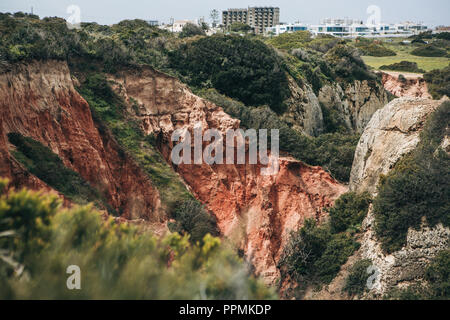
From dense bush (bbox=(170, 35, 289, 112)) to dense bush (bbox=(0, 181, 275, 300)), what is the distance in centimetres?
1923

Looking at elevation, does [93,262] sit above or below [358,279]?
above

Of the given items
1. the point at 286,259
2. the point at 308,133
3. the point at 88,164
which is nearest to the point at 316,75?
the point at 308,133

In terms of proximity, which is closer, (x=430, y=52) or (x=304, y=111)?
(x=304, y=111)

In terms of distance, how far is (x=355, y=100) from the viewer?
3703cm

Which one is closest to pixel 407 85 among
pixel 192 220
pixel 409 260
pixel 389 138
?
pixel 389 138

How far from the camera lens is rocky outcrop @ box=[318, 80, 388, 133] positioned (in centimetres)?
3441

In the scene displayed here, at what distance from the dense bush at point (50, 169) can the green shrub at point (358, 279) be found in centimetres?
832

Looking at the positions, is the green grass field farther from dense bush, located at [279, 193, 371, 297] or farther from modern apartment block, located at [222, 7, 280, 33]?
modern apartment block, located at [222, 7, 280, 33]

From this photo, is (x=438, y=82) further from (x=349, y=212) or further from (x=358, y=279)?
(x=358, y=279)

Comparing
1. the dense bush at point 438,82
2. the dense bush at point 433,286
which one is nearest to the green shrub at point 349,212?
the dense bush at point 433,286

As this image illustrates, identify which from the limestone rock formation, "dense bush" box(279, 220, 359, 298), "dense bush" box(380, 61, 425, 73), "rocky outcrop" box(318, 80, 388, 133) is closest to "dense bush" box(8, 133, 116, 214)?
"dense bush" box(279, 220, 359, 298)

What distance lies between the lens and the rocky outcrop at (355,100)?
113 feet

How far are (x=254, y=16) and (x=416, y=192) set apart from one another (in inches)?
5214

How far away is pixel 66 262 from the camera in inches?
248
